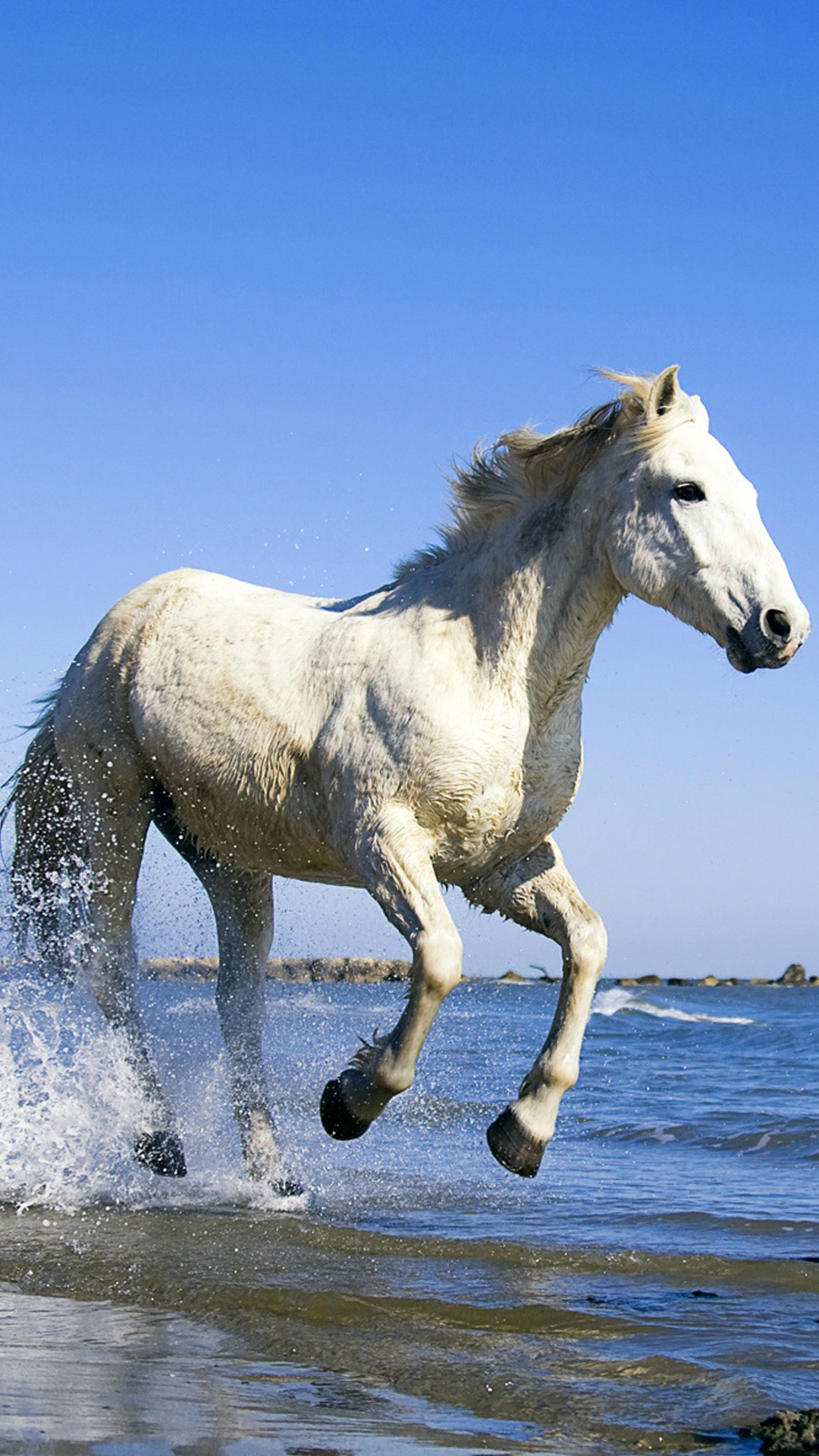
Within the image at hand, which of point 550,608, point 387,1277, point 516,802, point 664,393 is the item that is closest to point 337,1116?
point 387,1277

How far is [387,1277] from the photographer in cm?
512

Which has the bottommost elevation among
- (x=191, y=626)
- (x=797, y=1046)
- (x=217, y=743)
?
(x=797, y=1046)

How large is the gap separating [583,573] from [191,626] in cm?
Answer: 176

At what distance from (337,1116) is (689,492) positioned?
233 centimetres

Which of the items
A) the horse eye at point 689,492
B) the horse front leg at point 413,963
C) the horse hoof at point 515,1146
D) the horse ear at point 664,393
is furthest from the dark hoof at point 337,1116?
the horse ear at point 664,393

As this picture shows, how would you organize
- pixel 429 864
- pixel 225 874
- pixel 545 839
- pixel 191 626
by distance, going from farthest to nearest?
pixel 225 874 < pixel 191 626 < pixel 545 839 < pixel 429 864

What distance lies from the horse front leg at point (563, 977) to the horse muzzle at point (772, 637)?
119cm

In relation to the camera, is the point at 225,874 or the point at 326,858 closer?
the point at 326,858

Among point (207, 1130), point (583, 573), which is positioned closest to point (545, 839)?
point (583, 573)

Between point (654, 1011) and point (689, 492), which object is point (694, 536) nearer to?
point (689, 492)

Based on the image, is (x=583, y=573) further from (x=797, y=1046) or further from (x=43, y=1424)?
(x=797, y=1046)

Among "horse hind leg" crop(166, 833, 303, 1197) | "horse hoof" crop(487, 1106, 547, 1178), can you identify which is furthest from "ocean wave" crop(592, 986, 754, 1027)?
"horse hoof" crop(487, 1106, 547, 1178)

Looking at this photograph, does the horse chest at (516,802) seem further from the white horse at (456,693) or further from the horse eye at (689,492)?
the horse eye at (689,492)

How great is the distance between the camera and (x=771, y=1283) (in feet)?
17.6
